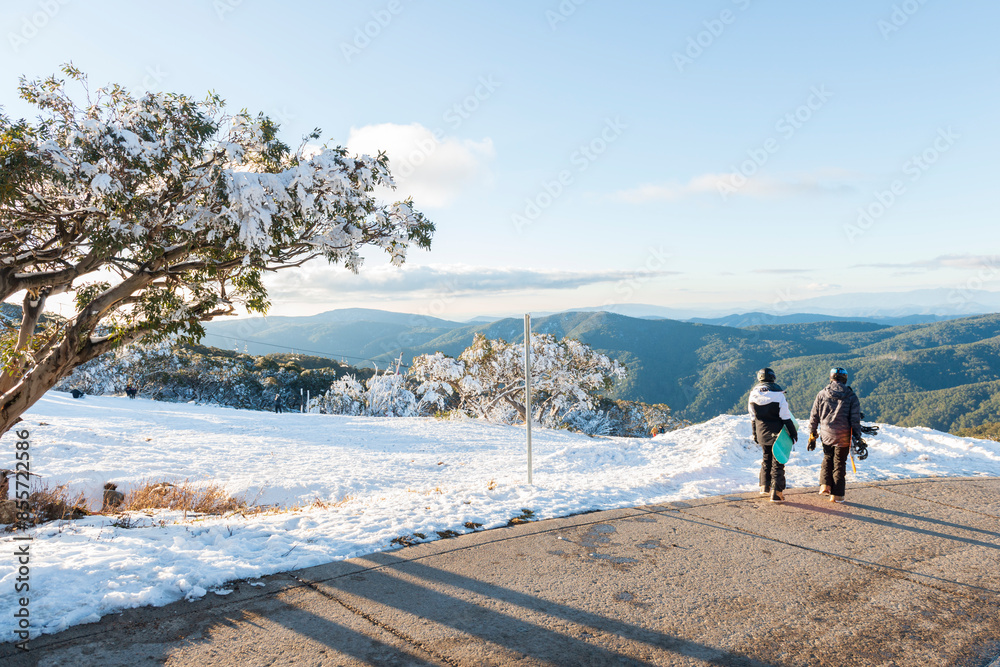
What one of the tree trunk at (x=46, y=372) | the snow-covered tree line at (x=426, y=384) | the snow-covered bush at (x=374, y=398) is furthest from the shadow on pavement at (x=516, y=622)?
the snow-covered bush at (x=374, y=398)

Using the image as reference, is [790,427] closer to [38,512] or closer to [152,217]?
[152,217]

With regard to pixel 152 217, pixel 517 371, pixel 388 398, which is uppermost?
pixel 152 217

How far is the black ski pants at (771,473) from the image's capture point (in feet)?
22.0

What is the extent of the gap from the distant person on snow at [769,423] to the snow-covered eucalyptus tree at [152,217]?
17.5 feet

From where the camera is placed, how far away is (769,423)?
277 inches

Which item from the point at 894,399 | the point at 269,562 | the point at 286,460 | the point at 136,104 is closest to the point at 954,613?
the point at 269,562

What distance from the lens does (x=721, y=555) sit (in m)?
4.84

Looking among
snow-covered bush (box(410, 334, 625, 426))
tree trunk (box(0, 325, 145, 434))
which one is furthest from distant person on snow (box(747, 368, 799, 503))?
snow-covered bush (box(410, 334, 625, 426))

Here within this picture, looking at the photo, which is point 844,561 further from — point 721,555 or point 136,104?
point 136,104

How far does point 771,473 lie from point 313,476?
29.1 feet

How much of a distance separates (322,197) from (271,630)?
433 centimetres

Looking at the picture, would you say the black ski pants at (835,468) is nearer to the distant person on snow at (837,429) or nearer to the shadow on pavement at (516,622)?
the distant person on snow at (837,429)

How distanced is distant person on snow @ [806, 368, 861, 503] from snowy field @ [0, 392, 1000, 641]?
1130mm

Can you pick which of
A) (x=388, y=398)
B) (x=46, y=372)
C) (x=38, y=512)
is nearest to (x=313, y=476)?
(x=38, y=512)
